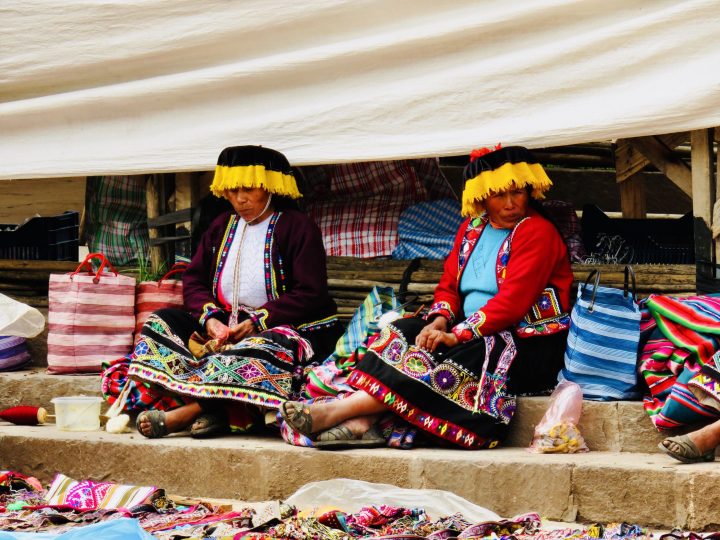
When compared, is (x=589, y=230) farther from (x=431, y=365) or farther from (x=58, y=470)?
(x=58, y=470)

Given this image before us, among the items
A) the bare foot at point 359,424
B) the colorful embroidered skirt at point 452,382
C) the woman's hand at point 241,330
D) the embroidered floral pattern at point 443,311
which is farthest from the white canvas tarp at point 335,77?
the bare foot at point 359,424

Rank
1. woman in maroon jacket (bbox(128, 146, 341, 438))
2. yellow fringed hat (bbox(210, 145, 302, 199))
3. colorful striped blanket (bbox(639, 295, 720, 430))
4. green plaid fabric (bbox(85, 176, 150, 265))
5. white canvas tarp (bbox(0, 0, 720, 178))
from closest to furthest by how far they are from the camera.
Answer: colorful striped blanket (bbox(639, 295, 720, 430))
white canvas tarp (bbox(0, 0, 720, 178))
woman in maroon jacket (bbox(128, 146, 341, 438))
yellow fringed hat (bbox(210, 145, 302, 199))
green plaid fabric (bbox(85, 176, 150, 265))

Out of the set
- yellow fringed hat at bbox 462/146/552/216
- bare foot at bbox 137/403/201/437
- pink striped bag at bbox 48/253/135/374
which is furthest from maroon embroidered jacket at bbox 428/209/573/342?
pink striped bag at bbox 48/253/135/374

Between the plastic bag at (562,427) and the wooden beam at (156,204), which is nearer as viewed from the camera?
the plastic bag at (562,427)

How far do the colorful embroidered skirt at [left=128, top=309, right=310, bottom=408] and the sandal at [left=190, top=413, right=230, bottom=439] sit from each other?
0.35ft

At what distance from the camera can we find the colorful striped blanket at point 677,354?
15.3 ft

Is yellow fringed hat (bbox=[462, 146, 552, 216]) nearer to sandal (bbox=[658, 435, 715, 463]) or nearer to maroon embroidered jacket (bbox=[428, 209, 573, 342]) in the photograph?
maroon embroidered jacket (bbox=[428, 209, 573, 342])

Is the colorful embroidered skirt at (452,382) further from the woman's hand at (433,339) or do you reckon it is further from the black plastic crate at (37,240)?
the black plastic crate at (37,240)

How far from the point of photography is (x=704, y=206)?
539 cm

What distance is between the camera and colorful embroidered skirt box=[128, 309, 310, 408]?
529 centimetres

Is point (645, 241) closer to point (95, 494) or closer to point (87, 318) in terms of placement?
point (87, 318)

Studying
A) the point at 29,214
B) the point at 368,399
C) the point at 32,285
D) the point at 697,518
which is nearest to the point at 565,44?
the point at 368,399

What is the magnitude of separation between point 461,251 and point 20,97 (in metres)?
2.75

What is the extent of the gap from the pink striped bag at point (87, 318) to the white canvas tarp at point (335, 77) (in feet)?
2.03
